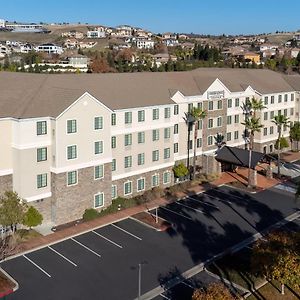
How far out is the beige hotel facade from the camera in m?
41.8

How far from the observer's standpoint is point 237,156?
58188 mm

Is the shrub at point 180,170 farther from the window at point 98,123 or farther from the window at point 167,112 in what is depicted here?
the window at point 98,123

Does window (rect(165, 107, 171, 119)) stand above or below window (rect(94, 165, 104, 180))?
above

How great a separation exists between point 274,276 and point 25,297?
648 inches

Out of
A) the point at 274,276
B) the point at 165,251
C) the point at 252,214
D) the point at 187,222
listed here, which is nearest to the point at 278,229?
the point at 252,214

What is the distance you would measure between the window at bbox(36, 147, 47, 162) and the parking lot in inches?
310

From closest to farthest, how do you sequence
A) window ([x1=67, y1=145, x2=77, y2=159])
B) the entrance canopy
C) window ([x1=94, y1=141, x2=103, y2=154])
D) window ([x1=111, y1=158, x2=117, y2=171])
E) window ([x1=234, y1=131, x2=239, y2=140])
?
window ([x1=67, y1=145, x2=77, y2=159]), window ([x1=94, y1=141, x2=103, y2=154]), window ([x1=111, y1=158, x2=117, y2=171]), the entrance canopy, window ([x1=234, y1=131, x2=239, y2=140])

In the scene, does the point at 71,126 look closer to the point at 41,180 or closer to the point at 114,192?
the point at 41,180

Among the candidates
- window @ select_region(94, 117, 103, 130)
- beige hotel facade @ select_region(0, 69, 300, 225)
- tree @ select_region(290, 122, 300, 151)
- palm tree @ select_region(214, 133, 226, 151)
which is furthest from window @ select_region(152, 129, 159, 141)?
tree @ select_region(290, 122, 300, 151)

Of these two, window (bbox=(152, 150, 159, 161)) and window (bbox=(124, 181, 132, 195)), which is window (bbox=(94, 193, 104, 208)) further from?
window (bbox=(152, 150, 159, 161))

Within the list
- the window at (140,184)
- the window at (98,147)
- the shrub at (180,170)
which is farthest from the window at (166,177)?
the window at (98,147)

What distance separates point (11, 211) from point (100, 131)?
487 inches

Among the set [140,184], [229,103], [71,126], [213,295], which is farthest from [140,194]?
[213,295]

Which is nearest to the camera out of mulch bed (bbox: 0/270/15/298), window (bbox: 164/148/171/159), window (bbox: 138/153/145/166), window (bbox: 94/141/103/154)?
mulch bed (bbox: 0/270/15/298)
